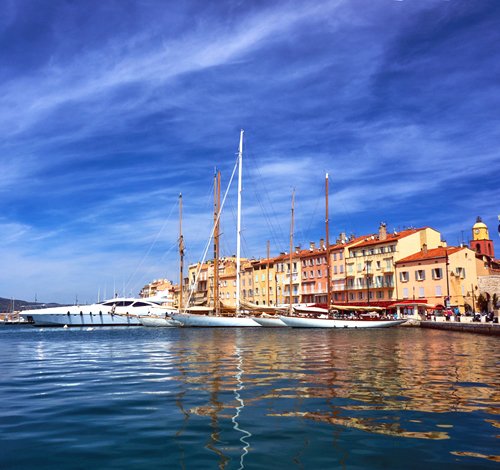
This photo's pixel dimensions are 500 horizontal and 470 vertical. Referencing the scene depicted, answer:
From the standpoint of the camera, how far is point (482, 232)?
120 meters

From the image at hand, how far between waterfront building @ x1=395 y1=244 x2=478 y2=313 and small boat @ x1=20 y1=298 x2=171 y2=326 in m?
44.8

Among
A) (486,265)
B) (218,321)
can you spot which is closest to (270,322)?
(218,321)

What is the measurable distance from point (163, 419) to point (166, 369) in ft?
32.3

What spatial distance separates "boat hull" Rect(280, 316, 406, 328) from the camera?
2766 inches

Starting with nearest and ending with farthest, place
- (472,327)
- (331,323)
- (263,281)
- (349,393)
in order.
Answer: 1. (349,393)
2. (472,327)
3. (331,323)
4. (263,281)

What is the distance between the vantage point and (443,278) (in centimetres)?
9062

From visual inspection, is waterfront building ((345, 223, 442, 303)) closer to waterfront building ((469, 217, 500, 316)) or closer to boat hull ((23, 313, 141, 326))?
waterfront building ((469, 217, 500, 316))

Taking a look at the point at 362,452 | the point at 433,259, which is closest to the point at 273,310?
the point at 433,259

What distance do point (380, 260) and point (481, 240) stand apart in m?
30.8

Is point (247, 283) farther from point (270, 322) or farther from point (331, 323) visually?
point (331, 323)

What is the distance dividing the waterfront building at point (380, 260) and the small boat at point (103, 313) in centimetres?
3755

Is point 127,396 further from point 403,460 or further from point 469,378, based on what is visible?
point 469,378

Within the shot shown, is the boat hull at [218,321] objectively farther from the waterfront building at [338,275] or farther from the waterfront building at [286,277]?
the waterfront building at [286,277]

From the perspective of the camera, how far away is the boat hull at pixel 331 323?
7025 cm
